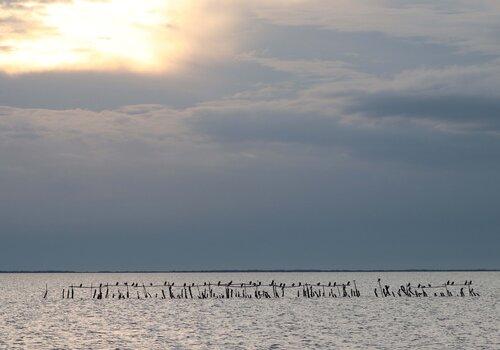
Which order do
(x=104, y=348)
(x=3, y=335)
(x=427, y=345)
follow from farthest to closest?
(x=3, y=335) → (x=427, y=345) → (x=104, y=348)

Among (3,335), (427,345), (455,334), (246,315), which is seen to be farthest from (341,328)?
(3,335)

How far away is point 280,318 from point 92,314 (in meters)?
21.4

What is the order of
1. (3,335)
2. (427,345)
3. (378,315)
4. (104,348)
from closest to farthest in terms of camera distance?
1. (104,348)
2. (427,345)
3. (3,335)
4. (378,315)

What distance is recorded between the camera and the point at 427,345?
64.8 meters

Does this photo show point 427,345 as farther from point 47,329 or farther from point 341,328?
point 47,329

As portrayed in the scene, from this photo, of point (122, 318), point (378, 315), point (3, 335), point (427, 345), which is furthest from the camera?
point (378, 315)

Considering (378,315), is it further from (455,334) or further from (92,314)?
(92,314)

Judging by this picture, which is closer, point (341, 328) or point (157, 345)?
point (157, 345)

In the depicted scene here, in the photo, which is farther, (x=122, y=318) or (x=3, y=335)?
(x=122, y=318)

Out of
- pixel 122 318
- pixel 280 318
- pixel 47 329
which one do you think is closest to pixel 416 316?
pixel 280 318

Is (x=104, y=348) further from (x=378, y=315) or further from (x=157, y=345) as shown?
(x=378, y=315)

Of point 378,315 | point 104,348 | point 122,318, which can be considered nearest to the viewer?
point 104,348

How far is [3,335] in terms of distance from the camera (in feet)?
232

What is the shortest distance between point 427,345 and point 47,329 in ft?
105
